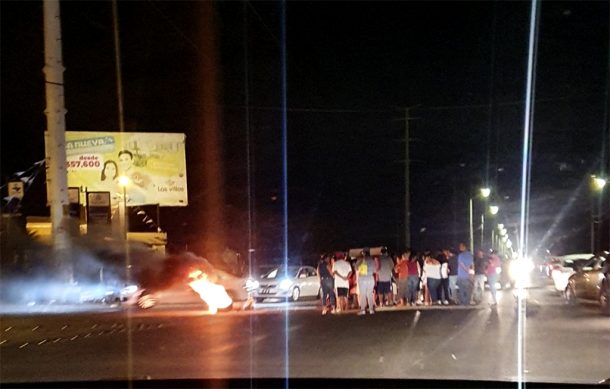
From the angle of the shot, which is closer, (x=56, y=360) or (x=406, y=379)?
(x=406, y=379)

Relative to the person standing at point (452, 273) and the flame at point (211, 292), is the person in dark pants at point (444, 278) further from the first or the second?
the flame at point (211, 292)

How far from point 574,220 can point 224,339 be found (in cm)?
5619

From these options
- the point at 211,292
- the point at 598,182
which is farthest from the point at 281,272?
the point at 598,182

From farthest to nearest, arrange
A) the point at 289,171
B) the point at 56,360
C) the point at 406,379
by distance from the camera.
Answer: the point at 289,171 → the point at 56,360 → the point at 406,379

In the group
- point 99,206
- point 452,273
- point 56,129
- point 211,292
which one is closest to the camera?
point 56,129

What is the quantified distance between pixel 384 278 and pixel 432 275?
1443 millimetres

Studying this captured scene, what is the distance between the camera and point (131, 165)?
111 feet

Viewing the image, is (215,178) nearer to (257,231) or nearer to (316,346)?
(257,231)

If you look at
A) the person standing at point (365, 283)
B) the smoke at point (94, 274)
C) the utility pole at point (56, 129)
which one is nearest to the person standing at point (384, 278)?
the person standing at point (365, 283)

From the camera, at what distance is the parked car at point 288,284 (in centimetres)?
2600

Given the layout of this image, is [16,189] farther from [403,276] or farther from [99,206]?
[403,276]

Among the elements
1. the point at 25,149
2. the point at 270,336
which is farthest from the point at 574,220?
the point at 270,336

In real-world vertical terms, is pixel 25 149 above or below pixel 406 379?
above

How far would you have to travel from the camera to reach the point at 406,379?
9.20 m
